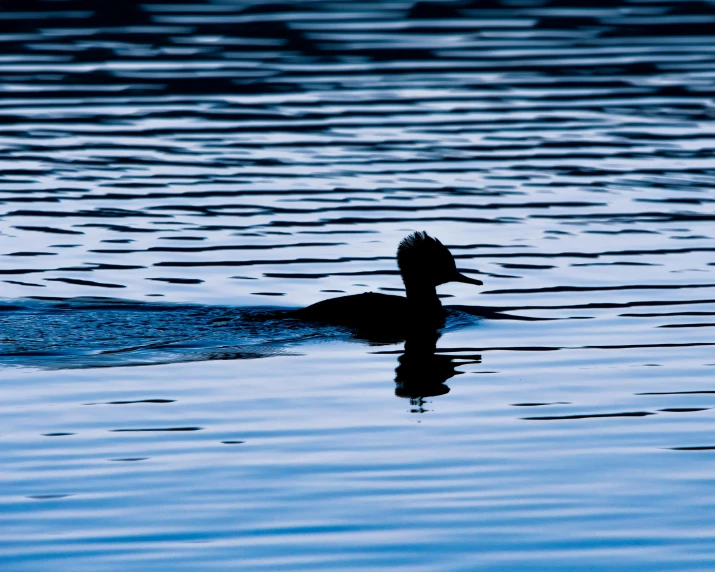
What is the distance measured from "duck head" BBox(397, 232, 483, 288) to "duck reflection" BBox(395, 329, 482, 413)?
21.6 inches

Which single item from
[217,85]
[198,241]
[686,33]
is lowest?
[198,241]

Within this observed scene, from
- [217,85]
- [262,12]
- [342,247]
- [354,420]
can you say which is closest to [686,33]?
[262,12]

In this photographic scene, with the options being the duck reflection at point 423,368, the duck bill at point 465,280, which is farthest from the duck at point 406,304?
the duck reflection at point 423,368

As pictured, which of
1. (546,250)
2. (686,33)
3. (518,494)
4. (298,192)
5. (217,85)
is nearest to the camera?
(518,494)

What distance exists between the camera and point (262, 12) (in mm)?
33750

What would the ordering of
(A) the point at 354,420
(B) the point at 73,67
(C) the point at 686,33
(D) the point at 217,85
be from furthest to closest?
1. (C) the point at 686,33
2. (B) the point at 73,67
3. (D) the point at 217,85
4. (A) the point at 354,420

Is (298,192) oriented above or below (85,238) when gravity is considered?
above

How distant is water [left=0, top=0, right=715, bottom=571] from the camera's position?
836 centimetres

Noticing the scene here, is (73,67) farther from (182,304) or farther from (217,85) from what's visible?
(182,304)

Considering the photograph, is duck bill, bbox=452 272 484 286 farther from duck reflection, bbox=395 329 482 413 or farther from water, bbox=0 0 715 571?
duck reflection, bbox=395 329 482 413

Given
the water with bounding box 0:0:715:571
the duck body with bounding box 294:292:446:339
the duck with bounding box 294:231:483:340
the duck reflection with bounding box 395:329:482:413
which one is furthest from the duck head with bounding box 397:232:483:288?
the duck reflection with bounding box 395:329:482:413

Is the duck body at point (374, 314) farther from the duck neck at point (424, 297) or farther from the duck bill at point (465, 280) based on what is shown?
the duck bill at point (465, 280)

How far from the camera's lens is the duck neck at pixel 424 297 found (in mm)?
13727

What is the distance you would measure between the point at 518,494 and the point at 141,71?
1967 centimetres
